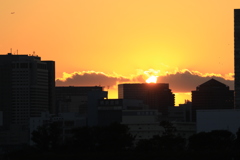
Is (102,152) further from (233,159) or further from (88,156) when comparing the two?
(233,159)

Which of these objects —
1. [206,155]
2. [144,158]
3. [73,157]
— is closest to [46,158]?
[73,157]

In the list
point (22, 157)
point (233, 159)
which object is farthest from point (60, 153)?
point (233, 159)

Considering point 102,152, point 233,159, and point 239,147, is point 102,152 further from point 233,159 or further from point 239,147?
point 233,159

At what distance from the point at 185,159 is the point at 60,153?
35405 millimetres

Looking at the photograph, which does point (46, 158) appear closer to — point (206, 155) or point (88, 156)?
point (88, 156)

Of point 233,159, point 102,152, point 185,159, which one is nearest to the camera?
point 233,159

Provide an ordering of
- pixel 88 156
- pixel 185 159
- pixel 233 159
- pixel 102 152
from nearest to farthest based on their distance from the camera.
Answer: pixel 233 159, pixel 185 159, pixel 88 156, pixel 102 152

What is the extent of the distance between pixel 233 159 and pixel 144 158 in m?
22.5

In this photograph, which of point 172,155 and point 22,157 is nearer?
point 172,155

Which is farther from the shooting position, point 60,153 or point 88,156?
point 60,153

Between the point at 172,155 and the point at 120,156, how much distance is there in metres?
11.1

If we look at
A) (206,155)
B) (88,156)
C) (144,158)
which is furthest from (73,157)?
(206,155)

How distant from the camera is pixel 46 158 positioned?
18600 centimetres

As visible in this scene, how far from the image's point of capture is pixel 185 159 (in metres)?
171
